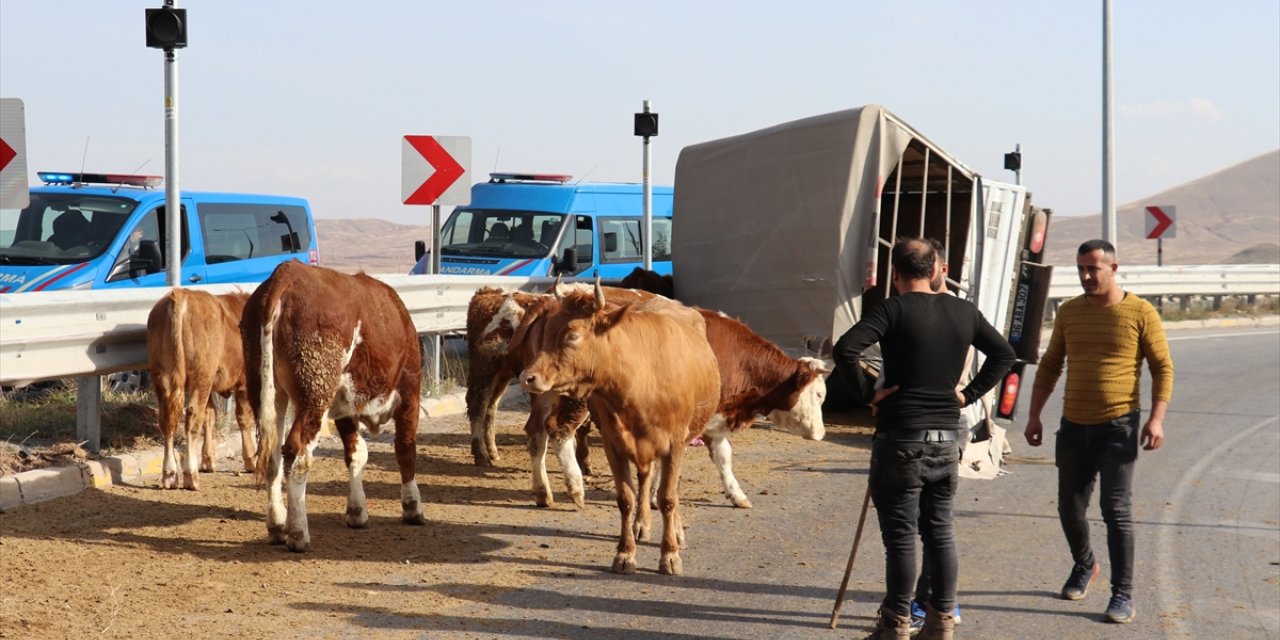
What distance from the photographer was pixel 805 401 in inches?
388

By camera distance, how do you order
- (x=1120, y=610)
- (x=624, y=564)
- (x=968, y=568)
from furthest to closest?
(x=968, y=568) < (x=624, y=564) < (x=1120, y=610)

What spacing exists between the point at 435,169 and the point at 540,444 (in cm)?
494

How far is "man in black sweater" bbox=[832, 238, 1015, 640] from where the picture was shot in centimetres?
652

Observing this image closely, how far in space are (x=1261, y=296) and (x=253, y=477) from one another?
30.8m

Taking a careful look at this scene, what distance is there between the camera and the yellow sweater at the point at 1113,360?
7707mm

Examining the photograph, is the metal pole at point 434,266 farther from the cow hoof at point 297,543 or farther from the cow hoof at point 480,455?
the cow hoof at point 297,543

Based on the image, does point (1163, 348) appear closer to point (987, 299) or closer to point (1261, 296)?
point (987, 299)

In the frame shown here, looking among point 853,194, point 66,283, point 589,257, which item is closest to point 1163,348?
point 853,194

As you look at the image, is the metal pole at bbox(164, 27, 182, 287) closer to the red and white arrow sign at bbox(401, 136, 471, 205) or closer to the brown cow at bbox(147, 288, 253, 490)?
the brown cow at bbox(147, 288, 253, 490)

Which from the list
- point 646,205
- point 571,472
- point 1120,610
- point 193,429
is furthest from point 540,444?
point 646,205

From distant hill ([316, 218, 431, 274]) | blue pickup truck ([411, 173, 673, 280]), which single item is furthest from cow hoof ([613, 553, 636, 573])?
distant hill ([316, 218, 431, 274])

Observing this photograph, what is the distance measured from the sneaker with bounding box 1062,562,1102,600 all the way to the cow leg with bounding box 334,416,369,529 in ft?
14.0

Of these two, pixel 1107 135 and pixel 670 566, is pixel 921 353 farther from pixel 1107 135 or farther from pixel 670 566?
pixel 1107 135

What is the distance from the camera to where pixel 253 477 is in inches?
404
